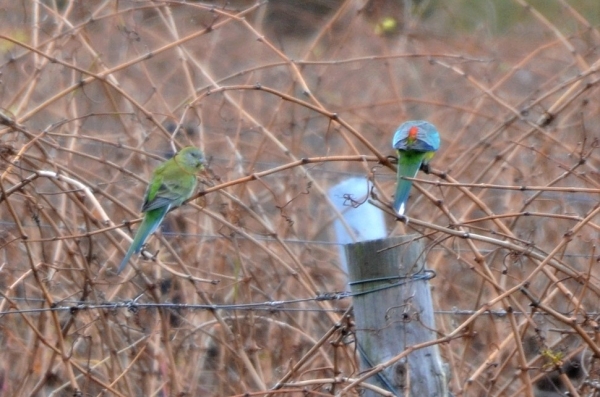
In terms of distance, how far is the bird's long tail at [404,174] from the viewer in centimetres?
443

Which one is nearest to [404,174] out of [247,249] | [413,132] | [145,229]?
[413,132]

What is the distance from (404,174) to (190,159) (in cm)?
147

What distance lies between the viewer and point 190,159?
5438mm

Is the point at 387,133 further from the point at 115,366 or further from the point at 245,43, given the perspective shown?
the point at 245,43

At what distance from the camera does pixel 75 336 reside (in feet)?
16.3

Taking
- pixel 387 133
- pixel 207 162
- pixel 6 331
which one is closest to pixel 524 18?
pixel 387 133

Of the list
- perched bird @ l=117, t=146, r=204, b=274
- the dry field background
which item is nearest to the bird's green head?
perched bird @ l=117, t=146, r=204, b=274

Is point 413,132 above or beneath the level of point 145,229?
above

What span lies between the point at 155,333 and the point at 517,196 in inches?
142

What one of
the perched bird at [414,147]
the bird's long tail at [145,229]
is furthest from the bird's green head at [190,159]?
the perched bird at [414,147]

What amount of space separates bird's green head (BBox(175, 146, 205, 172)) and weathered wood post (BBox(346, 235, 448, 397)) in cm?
191

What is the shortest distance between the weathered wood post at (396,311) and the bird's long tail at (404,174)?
2.53ft

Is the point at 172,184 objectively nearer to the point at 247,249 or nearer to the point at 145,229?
the point at 145,229

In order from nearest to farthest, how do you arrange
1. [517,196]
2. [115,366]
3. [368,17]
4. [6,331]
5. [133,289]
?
[115,366] < [6,331] < [133,289] < [517,196] < [368,17]
